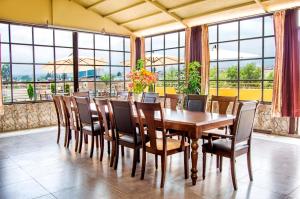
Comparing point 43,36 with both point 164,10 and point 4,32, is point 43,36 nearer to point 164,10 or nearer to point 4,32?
point 4,32

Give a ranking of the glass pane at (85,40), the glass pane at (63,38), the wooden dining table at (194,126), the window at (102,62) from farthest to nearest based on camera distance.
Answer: the window at (102,62), the glass pane at (85,40), the glass pane at (63,38), the wooden dining table at (194,126)

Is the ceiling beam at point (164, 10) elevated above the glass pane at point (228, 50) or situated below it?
above

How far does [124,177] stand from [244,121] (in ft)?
5.37

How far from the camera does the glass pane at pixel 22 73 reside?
6.81m

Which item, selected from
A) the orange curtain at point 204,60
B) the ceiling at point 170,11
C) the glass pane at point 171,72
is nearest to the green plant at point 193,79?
the orange curtain at point 204,60

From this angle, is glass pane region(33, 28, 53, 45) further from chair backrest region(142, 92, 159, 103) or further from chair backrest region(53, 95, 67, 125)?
chair backrest region(142, 92, 159, 103)

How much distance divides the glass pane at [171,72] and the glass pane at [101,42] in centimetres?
203

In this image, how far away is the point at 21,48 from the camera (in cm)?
687

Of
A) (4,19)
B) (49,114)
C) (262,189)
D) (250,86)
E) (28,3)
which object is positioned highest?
(28,3)

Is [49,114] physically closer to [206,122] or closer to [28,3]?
[28,3]

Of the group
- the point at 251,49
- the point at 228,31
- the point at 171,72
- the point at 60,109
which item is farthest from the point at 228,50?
the point at 60,109

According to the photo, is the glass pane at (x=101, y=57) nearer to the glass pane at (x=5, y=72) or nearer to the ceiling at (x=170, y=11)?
the ceiling at (x=170, y=11)

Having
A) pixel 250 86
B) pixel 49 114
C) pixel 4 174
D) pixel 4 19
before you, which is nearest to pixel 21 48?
pixel 4 19

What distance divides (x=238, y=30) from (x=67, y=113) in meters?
4.54
